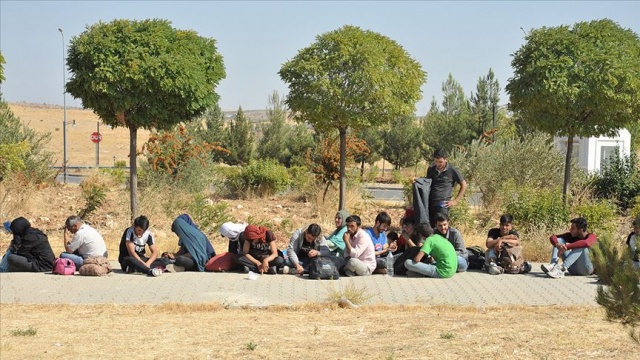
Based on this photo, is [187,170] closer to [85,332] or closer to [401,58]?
[401,58]

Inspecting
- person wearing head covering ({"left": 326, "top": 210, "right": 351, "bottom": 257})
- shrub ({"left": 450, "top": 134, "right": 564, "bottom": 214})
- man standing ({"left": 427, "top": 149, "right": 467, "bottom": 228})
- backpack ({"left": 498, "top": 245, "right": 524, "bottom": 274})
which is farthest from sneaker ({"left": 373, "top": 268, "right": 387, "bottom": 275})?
shrub ({"left": 450, "top": 134, "right": 564, "bottom": 214})

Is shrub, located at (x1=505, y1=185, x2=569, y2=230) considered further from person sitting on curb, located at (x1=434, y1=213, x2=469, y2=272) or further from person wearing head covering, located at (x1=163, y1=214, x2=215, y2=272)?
person wearing head covering, located at (x1=163, y1=214, x2=215, y2=272)

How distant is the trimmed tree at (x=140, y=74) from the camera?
49.5ft

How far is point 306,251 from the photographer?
12.9 metres

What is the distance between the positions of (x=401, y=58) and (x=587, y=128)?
3.90 meters

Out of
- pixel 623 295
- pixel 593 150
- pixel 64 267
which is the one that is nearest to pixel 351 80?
pixel 64 267

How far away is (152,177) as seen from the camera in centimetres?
2055

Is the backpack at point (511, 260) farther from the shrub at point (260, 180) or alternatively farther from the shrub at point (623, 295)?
the shrub at point (260, 180)

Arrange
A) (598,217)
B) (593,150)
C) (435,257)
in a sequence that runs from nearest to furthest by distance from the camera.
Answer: (435,257)
(598,217)
(593,150)

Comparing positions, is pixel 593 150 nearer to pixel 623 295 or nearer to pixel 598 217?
pixel 598 217

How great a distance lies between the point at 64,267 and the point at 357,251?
4174 millimetres

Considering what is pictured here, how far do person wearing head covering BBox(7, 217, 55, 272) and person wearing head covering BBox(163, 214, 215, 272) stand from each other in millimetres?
1782

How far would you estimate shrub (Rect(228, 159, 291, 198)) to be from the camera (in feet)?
76.1

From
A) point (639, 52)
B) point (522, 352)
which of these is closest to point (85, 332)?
point (522, 352)
